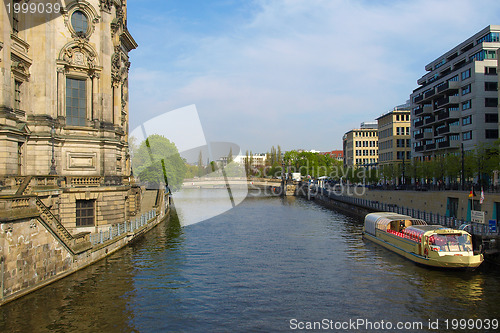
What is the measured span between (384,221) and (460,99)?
159ft

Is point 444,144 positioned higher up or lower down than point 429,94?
lower down

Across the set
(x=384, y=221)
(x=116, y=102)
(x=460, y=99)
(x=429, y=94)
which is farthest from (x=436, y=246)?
(x=429, y=94)

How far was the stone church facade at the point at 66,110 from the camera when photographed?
30719mm

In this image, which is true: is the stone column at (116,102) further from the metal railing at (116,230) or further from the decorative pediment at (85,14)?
the metal railing at (116,230)

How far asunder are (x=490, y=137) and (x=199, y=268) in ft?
197

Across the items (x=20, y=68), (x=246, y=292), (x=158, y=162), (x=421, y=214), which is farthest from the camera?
(x=158, y=162)

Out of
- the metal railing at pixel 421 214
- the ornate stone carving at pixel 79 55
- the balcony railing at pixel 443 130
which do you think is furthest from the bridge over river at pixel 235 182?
the ornate stone carving at pixel 79 55

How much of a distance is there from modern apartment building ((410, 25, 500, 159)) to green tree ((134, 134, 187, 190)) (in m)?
55.4

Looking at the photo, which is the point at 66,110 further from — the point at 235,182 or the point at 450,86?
the point at 235,182

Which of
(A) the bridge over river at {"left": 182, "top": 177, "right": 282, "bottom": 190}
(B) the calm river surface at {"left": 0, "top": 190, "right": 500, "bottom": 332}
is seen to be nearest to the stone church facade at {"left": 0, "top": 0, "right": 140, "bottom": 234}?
(B) the calm river surface at {"left": 0, "top": 190, "right": 500, "bottom": 332}

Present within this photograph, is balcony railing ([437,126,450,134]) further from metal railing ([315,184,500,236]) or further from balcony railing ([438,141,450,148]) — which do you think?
metal railing ([315,184,500,236])

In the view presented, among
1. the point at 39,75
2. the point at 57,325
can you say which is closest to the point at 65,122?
the point at 39,75

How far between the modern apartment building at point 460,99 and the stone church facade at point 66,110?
5907cm

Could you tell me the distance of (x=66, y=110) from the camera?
3641cm
